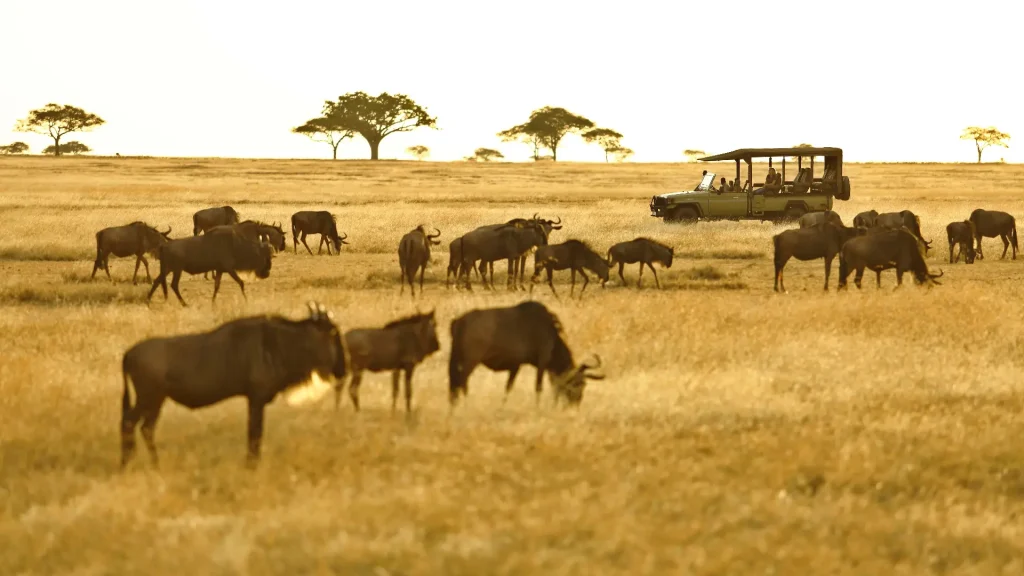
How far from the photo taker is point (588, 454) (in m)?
8.13

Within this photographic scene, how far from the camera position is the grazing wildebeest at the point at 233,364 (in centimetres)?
728

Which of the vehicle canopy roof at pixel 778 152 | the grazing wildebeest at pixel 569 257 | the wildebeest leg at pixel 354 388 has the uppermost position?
the vehicle canopy roof at pixel 778 152

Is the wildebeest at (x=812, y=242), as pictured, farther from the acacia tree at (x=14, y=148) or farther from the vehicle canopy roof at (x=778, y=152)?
the acacia tree at (x=14, y=148)

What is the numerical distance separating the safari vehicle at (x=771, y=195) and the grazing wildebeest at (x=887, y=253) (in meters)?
13.2

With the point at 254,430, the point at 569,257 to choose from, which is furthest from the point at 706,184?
the point at 254,430

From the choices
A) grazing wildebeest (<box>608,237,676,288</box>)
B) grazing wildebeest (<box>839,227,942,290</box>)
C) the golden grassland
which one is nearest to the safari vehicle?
grazing wildebeest (<box>608,237,676,288</box>)

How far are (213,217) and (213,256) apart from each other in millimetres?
10303

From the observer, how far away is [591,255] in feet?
62.3

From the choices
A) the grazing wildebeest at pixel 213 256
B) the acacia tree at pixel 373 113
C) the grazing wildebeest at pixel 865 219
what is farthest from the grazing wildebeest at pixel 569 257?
the acacia tree at pixel 373 113

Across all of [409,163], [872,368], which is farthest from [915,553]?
[409,163]

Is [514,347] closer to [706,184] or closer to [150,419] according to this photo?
[150,419]

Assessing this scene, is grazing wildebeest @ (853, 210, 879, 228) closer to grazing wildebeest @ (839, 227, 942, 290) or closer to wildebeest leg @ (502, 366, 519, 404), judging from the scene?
grazing wildebeest @ (839, 227, 942, 290)

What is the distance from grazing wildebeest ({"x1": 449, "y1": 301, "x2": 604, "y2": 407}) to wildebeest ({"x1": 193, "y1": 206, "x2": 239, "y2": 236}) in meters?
18.4

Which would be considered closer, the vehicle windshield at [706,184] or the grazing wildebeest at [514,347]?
the grazing wildebeest at [514,347]
